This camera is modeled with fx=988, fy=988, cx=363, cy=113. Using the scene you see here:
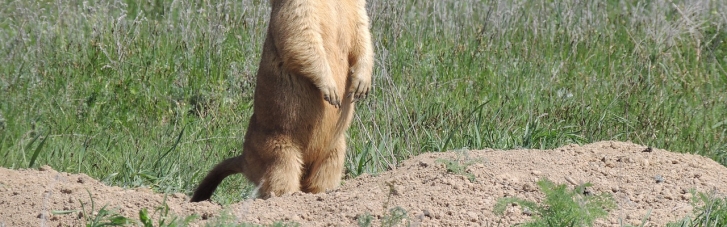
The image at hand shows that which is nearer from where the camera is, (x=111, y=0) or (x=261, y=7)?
(x=261, y=7)

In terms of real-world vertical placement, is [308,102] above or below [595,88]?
above

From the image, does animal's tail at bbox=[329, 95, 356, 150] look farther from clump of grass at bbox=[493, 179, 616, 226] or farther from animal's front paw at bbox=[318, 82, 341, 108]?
clump of grass at bbox=[493, 179, 616, 226]

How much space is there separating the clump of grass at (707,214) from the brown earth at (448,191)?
10 cm

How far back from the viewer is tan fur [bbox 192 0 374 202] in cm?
550

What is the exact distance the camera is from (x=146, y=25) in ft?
29.5

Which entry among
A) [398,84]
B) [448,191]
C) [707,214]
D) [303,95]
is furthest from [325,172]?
[707,214]

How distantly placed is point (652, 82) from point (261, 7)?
330cm

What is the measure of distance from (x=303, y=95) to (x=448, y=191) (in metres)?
1.19

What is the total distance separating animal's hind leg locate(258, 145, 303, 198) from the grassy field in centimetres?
38

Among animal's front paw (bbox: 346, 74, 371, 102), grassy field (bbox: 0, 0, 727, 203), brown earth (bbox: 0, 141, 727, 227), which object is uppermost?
animal's front paw (bbox: 346, 74, 371, 102)

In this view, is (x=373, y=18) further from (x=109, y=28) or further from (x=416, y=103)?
(x=109, y=28)

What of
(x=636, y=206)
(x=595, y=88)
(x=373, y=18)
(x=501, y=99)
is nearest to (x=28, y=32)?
(x=373, y=18)

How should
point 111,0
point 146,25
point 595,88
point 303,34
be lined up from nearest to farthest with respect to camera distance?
point 303,34, point 595,88, point 146,25, point 111,0

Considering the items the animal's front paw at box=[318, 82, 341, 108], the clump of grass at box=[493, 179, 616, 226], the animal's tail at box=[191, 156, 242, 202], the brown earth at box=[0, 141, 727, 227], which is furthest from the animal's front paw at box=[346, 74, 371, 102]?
the clump of grass at box=[493, 179, 616, 226]
